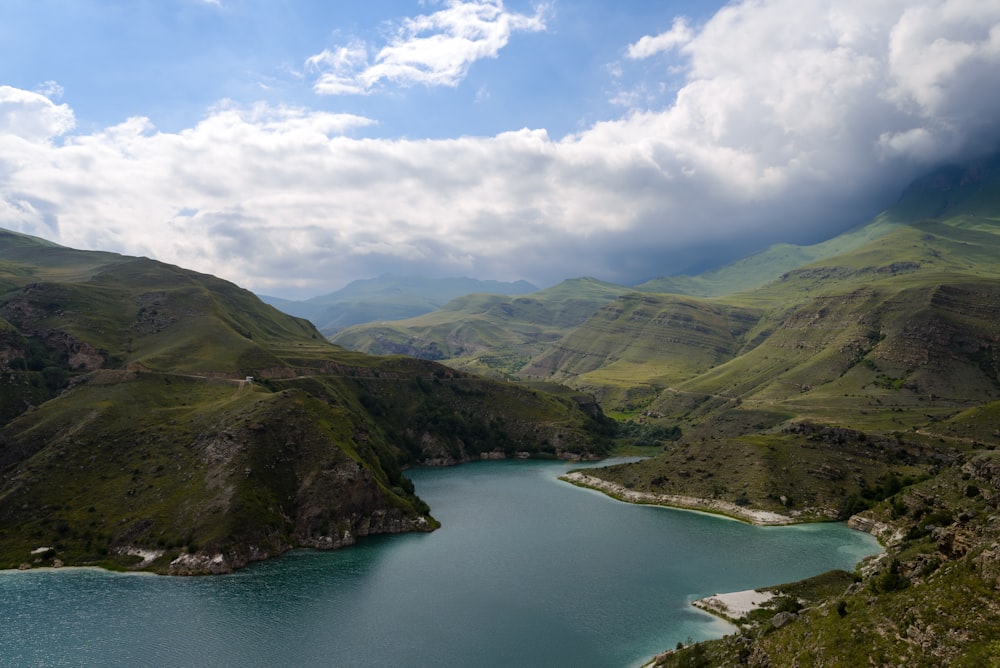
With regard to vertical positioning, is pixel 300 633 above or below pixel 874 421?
below

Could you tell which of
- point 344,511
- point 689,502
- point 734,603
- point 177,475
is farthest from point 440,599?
point 689,502

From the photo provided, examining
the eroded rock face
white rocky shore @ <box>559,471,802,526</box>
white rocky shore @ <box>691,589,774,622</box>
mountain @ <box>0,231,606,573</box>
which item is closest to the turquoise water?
white rocky shore @ <box>691,589,774,622</box>

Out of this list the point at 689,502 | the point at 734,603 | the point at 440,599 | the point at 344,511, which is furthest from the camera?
the point at 689,502

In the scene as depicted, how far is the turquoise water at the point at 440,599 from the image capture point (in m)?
75.1

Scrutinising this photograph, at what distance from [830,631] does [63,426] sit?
155350mm

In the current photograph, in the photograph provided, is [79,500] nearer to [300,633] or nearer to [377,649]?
[300,633]

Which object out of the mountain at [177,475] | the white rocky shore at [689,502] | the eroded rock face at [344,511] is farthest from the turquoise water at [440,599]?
the mountain at [177,475]

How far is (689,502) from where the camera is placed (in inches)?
5837

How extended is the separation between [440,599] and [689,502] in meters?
80.7

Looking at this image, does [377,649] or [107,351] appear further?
[107,351]

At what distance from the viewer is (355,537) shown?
122 m

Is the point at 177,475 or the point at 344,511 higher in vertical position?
the point at 177,475

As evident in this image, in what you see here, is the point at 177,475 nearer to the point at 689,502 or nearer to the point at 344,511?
the point at 344,511

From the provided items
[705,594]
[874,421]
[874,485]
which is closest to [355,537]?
[705,594]
